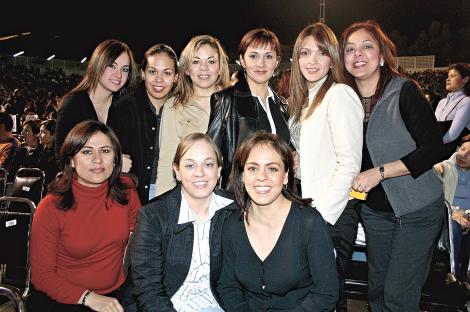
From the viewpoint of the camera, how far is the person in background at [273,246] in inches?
98.7

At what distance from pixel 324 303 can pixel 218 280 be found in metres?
0.63

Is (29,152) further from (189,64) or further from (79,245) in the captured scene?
(79,245)

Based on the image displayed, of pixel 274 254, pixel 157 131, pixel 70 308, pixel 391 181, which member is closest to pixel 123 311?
pixel 70 308

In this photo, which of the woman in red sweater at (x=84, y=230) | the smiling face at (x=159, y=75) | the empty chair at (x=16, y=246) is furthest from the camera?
the smiling face at (x=159, y=75)

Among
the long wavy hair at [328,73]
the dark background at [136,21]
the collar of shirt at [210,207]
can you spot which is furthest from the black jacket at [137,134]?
the dark background at [136,21]

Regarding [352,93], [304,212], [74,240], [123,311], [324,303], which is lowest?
[123,311]

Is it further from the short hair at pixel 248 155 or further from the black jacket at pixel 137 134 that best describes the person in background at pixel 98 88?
the short hair at pixel 248 155

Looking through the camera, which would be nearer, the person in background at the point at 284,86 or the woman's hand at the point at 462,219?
the person in background at the point at 284,86

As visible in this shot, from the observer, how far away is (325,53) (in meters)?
3.01

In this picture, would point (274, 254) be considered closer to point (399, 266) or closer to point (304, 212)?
point (304, 212)

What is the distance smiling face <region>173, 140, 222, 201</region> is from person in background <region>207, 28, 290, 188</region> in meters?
0.48

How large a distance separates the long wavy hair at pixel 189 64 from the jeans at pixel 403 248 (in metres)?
1.57

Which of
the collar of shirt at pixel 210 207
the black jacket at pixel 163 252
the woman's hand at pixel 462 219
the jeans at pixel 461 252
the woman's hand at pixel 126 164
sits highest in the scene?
the woman's hand at pixel 126 164

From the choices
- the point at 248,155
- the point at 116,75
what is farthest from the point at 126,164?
the point at 248,155
